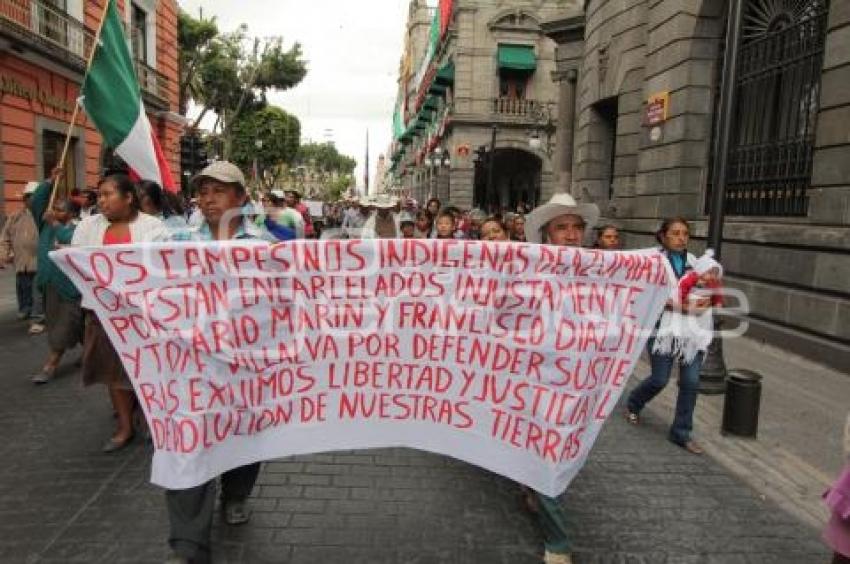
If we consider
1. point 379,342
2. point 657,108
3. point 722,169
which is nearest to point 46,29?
point 657,108

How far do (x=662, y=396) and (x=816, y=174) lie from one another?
147 inches

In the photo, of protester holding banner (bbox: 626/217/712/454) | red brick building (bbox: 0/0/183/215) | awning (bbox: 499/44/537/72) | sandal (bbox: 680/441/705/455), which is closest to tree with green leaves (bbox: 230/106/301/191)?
awning (bbox: 499/44/537/72)

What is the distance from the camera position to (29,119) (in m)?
16.3

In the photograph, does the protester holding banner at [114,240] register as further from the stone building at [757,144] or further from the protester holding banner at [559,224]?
the stone building at [757,144]

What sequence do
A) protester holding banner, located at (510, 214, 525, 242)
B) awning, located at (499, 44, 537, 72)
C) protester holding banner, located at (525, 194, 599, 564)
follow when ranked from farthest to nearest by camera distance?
awning, located at (499, 44, 537, 72), protester holding banner, located at (510, 214, 525, 242), protester holding banner, located at (525, 194, 599, 564)

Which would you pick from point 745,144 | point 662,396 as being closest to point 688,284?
point 662,396

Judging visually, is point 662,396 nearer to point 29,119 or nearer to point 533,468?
point 533,468

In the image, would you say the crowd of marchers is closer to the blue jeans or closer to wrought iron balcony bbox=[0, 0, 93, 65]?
the blue jeans

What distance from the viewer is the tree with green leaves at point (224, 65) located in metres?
41.0

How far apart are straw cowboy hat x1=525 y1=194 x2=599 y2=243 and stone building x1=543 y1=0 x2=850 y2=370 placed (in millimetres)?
3666

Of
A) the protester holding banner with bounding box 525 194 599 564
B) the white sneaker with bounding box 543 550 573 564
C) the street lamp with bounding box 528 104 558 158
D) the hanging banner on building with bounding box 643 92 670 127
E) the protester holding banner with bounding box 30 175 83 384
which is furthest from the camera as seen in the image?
the street lamp with bounding box 528 104 558 158

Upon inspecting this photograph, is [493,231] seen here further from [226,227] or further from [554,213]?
[226,227]

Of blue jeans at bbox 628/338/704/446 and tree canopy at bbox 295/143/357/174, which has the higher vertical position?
tree canopy at bbox 295/143/357/174

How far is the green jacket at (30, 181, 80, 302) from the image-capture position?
6.28 m
